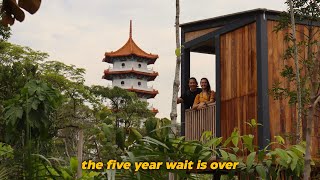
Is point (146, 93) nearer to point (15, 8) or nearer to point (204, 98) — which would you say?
point (204, 98)

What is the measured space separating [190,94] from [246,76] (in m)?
1.25

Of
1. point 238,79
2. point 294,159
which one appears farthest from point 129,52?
point 294,159

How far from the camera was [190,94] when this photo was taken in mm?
8797

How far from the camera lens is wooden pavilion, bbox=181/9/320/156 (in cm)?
746

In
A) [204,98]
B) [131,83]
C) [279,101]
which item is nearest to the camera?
[279,101]

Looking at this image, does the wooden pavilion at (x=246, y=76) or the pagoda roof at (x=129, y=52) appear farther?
the pagoda roof at (x=129, y=52)

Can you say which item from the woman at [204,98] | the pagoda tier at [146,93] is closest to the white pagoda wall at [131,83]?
the pagoda tier at [146,93]

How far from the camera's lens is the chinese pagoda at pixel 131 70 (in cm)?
5662

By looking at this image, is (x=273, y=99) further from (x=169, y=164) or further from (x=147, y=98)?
(x=147, y=98)

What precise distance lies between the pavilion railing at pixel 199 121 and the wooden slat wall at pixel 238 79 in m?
0.28

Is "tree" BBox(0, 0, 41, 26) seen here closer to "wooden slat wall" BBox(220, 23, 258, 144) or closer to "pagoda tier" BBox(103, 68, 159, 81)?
"wooden slat wall" BBox(220, 23, 258, 144)

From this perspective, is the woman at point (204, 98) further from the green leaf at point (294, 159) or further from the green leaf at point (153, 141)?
the green leaf at point (153, 141)

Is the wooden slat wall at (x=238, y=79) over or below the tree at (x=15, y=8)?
over

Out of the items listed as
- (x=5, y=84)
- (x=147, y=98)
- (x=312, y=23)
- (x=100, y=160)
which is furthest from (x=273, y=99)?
(x=147, y=98)
